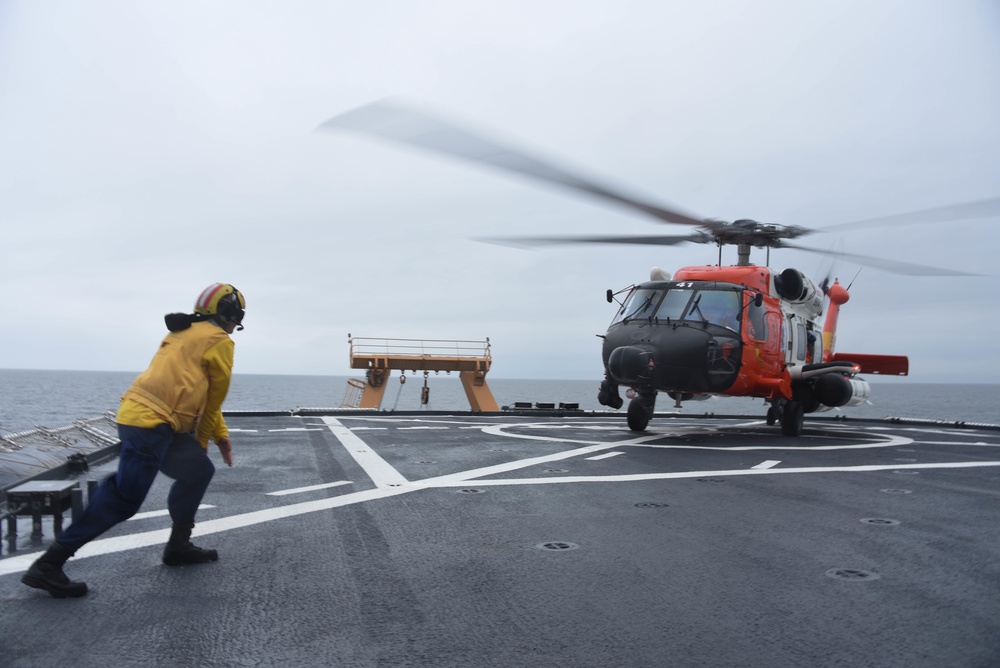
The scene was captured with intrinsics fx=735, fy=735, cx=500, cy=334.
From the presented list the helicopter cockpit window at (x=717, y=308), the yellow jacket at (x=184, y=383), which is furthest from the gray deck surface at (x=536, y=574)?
the helicopter cockpit window at (x=717, y=308)

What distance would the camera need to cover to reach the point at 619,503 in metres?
6.60

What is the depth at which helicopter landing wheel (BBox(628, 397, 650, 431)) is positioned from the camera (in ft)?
44.1

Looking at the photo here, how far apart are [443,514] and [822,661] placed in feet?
11.2

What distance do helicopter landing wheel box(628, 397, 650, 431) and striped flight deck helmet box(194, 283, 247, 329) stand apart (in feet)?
32.0

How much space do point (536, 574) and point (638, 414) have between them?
9562 mm

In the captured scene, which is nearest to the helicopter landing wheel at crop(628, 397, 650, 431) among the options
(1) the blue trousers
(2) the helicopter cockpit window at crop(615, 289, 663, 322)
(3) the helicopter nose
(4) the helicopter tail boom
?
(3) the helicopter nose

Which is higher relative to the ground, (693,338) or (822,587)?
(693,338)

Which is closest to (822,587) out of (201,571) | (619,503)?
(619,503)

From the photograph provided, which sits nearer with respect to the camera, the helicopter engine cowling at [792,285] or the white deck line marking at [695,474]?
the white deck line marking at [695,474]

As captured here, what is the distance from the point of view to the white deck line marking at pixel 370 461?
7477 mm

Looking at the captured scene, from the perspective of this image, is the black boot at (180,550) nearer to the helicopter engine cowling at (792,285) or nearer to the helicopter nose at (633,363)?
the helicopter nose at (633,363)

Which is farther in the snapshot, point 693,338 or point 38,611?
point 693,338

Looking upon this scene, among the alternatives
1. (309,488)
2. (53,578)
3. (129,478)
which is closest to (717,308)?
(309,488)

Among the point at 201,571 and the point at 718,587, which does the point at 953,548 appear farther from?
the point at 201,571
